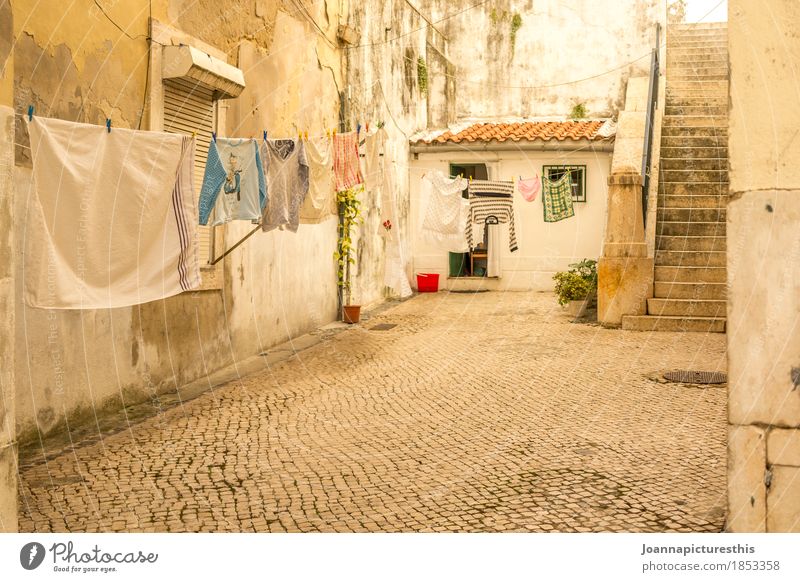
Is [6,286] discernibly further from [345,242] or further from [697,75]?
[697,75]

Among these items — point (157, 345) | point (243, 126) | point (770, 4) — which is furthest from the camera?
point (243, 126)

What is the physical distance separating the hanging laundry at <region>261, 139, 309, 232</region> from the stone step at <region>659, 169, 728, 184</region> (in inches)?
306

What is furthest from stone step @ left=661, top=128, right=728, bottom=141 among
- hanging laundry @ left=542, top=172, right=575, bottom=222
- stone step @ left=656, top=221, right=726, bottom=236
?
stone step @ left=656, top=221, right=726, bottom=236

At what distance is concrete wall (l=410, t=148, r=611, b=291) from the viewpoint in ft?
59.9

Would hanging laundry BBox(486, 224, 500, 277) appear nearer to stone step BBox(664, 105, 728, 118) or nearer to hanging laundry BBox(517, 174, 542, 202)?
hanging laundry BBox(517, 174, 542, 202)

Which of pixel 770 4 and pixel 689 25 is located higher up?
pixel 689 25

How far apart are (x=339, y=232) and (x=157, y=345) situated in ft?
21.1

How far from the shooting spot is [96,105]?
22.6 ft

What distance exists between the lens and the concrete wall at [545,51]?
20516 millimetres

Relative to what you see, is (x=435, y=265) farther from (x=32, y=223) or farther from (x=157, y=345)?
(x=32, y=223)

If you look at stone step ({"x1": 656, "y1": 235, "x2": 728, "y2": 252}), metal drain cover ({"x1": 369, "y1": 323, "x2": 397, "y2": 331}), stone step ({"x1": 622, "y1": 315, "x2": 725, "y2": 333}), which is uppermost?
stone step ({"x1": 656, "y1": 235, "x2": 728, "y2": 252})

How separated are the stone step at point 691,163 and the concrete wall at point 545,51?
719cm

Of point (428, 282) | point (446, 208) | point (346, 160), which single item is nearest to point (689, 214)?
point (446, 208)

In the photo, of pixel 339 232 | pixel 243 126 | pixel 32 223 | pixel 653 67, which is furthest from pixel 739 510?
pixel 653 67
